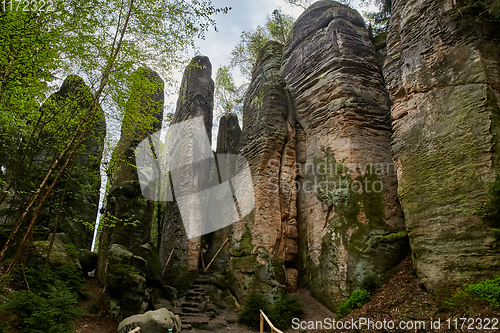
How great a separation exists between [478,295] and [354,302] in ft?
9.99

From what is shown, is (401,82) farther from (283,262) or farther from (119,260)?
(119,260)

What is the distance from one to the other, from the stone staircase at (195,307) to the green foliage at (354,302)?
449 cm

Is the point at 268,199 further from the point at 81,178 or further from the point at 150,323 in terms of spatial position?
the point at 81,178

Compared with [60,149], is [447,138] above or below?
below

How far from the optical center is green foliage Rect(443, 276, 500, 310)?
4764 millimetres

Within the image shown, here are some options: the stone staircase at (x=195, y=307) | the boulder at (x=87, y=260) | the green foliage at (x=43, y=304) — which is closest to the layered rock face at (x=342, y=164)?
the stone staircase at (x=195, y=307)

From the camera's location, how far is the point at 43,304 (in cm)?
589

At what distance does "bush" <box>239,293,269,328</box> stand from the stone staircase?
1.40 metres

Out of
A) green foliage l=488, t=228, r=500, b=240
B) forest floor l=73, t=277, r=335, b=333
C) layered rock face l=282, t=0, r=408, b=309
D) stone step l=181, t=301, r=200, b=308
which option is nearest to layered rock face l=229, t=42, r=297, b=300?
layered rock face l=282, t=0, r=408, b=309

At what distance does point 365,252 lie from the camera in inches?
322

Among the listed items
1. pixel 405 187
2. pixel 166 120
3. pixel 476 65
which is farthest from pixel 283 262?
pixel 166 120

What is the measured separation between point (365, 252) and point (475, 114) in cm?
440

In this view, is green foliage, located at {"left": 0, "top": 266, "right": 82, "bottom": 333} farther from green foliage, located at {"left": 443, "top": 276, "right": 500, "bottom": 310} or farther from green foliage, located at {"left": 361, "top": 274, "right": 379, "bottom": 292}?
green foliage, located at {"left": 443, "top": 276, "right": 500, "bottom": 310}

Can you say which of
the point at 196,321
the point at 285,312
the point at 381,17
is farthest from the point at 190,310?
the point at 381,17
